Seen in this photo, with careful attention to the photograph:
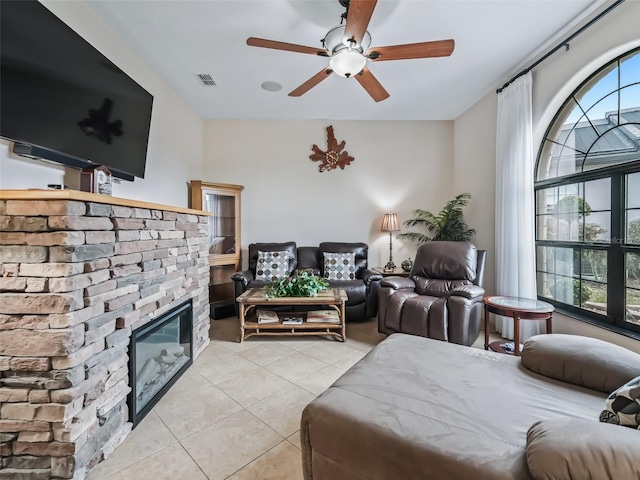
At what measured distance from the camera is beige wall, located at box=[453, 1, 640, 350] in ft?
6.82

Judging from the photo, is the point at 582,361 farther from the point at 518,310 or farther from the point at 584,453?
the point at 518,310

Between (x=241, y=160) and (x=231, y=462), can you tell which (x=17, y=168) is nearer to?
(x=231, y=462)

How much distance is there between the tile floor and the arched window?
2018 mm

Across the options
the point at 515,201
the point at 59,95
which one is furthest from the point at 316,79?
the point at 515,201

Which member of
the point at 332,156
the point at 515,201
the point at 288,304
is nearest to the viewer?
the point at 515,201

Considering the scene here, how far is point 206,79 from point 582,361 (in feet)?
12.7

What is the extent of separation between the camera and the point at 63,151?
1755 millimetres

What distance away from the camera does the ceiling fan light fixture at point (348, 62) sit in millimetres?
1968

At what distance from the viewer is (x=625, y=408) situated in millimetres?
900

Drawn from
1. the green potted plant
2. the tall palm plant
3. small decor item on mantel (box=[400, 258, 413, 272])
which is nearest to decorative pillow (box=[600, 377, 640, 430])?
the green potted plant

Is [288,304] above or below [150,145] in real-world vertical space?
below

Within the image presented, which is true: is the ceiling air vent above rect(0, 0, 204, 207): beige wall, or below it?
above

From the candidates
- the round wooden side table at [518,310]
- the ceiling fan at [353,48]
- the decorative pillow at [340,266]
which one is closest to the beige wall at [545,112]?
the round wooden side table at [518,310]

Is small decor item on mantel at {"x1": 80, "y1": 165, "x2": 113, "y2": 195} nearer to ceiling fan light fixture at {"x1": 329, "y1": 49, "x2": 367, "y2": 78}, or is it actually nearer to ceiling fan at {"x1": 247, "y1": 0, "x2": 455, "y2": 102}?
ceiling fan at {"x1": 247, "y1": 0, "x2": 455, "y2": 102}
